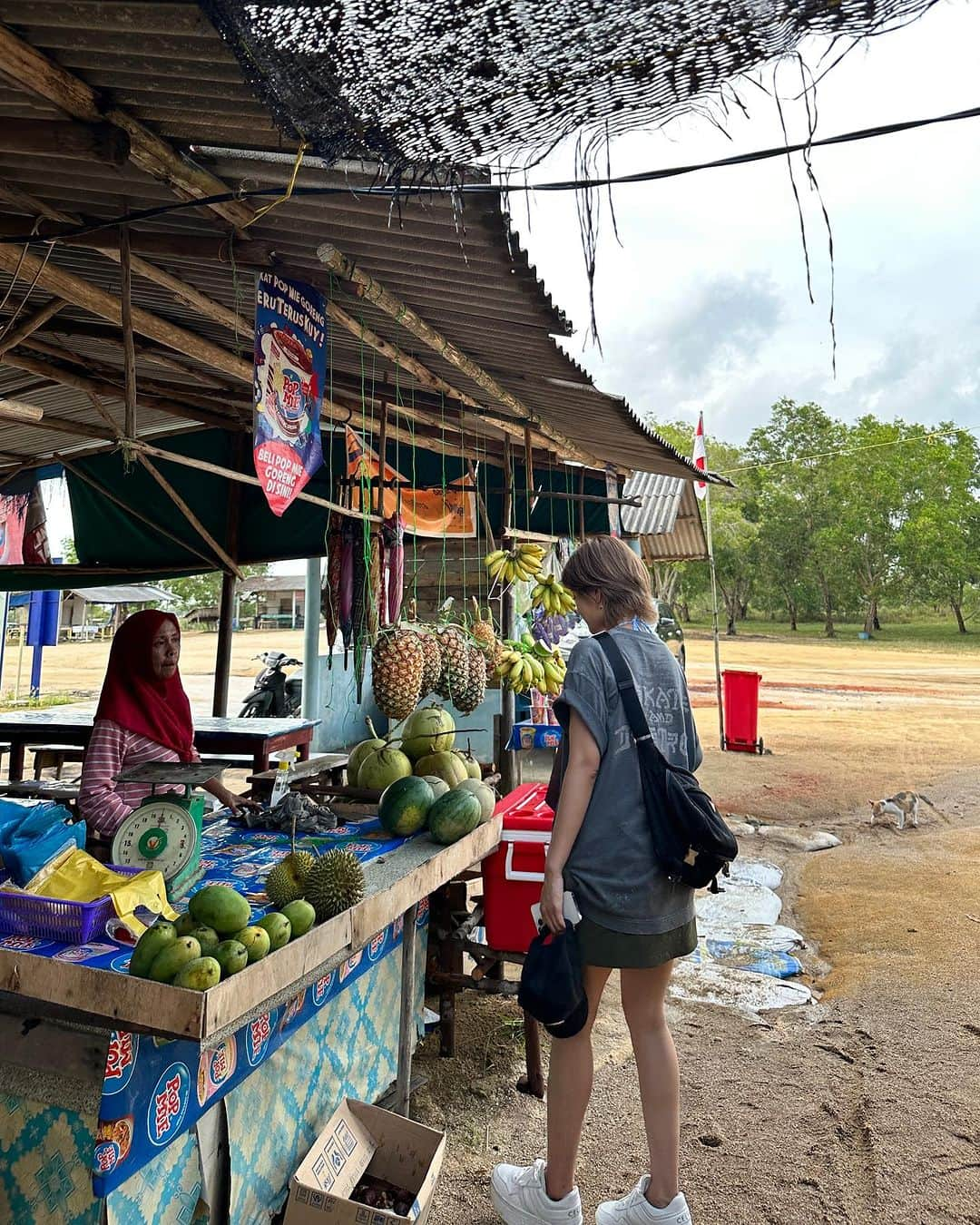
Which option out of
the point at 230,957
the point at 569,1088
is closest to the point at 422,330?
the point at 230,957

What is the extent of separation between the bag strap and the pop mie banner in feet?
4.83

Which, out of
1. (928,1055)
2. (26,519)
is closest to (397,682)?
(928,1055)

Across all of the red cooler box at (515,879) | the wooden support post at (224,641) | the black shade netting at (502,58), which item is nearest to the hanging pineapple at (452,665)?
the red cooler box at (515,879)

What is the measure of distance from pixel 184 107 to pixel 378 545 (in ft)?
8.58

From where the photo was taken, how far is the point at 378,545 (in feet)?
15.3

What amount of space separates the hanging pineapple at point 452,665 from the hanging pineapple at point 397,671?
314mm

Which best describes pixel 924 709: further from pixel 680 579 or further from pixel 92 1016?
pixel 680 579

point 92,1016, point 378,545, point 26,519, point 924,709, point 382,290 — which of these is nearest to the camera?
point 92,1016

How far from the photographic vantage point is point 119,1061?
1986mm

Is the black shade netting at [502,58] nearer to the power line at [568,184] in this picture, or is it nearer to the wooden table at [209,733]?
the power line at [568,184]

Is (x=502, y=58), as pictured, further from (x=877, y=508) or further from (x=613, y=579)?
(x=877, y=508)

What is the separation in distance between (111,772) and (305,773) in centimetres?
90

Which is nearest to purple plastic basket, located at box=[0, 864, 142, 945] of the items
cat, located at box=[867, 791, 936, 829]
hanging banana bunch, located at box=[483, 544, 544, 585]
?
hanging banana bunch, located at box=[483, 544, 544, 585]

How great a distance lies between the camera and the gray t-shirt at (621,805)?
247 cm
